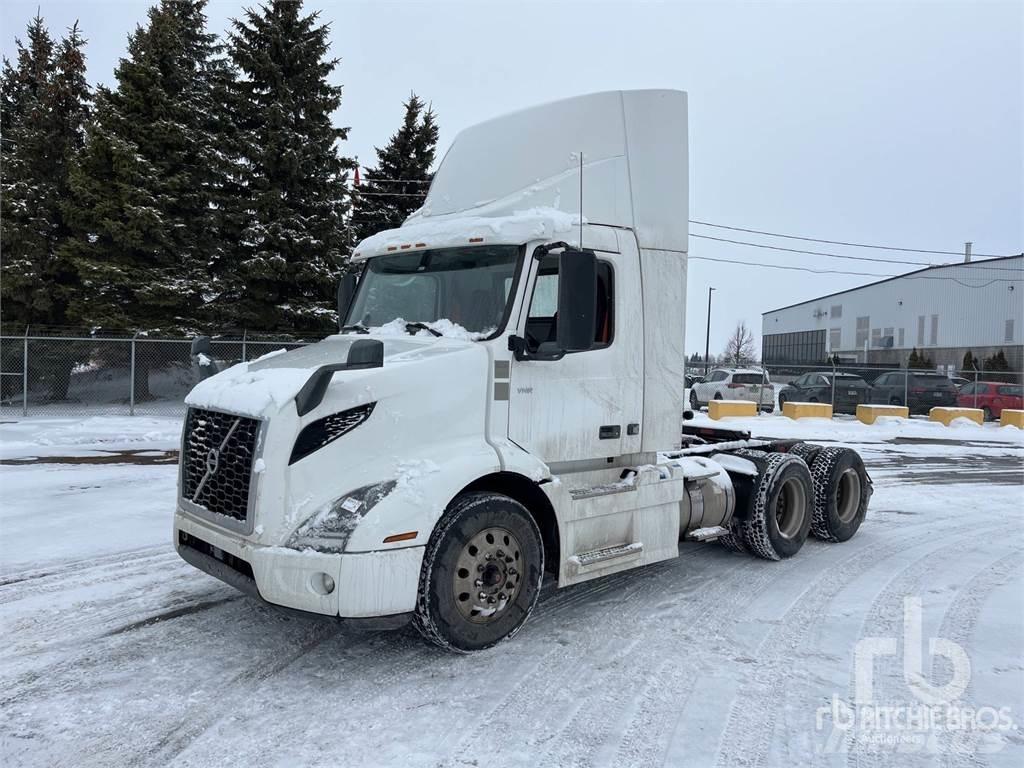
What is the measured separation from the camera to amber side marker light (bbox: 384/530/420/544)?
3889 mm

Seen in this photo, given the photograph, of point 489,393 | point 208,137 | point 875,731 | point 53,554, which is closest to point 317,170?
point 208,137

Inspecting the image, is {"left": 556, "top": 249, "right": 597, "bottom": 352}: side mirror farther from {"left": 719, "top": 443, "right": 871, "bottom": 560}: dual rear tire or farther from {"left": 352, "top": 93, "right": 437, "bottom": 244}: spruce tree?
{"left": 352, "top": 93, "right": 437, "bottom": 244}: spruce tree

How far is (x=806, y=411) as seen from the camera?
21078 millimetres

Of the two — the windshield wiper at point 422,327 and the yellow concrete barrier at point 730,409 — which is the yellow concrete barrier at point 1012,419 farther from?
the windshield wiper at point 422,327

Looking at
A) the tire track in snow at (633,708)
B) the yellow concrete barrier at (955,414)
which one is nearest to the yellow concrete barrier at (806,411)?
the yellow concrete barrier at (955,414)

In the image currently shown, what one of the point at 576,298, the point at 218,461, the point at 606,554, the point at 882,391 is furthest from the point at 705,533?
the point at 882,391

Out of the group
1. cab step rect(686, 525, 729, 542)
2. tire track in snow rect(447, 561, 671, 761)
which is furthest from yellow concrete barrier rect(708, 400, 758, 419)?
tire track in snow rect(447, 561, 671, 761)

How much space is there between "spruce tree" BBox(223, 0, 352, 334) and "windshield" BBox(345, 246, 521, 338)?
14.7 metres

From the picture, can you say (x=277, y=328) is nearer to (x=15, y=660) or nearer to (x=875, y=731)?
(x=15, y=660)

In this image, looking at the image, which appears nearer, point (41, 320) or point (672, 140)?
point (672, 140)

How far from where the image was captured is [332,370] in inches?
153

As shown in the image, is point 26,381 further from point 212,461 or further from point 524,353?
point 524,353

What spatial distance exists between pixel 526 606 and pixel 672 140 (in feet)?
12.6

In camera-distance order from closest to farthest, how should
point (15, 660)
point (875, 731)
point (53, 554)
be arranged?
point (875, 731)
point (15, 660)
point (53, 554)
